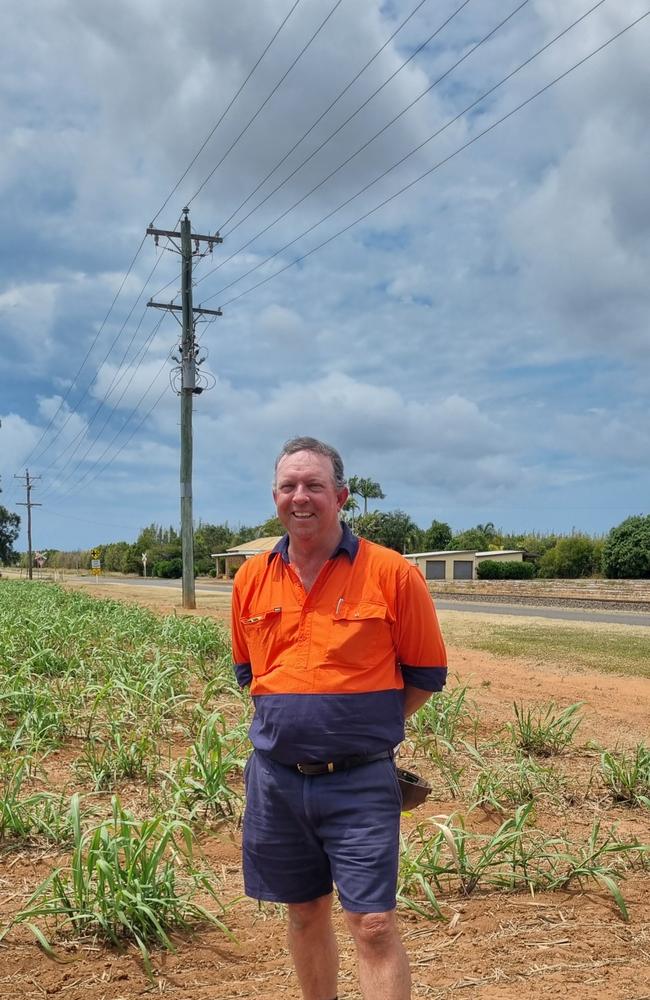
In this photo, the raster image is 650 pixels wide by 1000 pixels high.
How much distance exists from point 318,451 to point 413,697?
2.62ft

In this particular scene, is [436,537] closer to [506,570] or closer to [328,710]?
[506,570]

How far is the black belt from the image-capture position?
231 centimetres

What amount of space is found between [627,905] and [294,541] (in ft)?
7.42

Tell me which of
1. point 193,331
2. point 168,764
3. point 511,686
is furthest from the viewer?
point 193,331

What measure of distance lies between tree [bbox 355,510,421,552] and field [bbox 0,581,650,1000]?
5536cm

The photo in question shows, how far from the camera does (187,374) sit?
21.7m

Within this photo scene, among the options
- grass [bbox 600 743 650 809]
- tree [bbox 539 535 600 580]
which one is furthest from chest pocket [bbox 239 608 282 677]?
tree [bbox 539 535 600 580]

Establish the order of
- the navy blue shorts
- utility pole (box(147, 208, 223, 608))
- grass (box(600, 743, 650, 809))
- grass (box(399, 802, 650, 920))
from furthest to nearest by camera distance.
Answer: utility pole (box(147, 208, 223, 608)), grass (box(600, 743, 650, 809)), grass (box(399, 802, 650, 920)), the navy blue shorts

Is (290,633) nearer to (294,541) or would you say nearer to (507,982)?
(294,541)

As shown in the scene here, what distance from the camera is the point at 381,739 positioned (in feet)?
7.64

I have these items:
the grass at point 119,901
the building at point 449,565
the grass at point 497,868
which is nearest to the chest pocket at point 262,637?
the grass at point 119,901

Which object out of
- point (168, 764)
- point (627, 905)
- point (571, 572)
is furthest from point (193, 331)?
point (571, 572)

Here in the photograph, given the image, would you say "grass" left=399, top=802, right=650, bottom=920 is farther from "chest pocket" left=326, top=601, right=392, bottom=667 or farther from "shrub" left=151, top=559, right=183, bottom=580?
"shrub" left=151, top=559, right=183, bottom=580

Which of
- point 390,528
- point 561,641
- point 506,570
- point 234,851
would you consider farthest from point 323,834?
point 390,528
